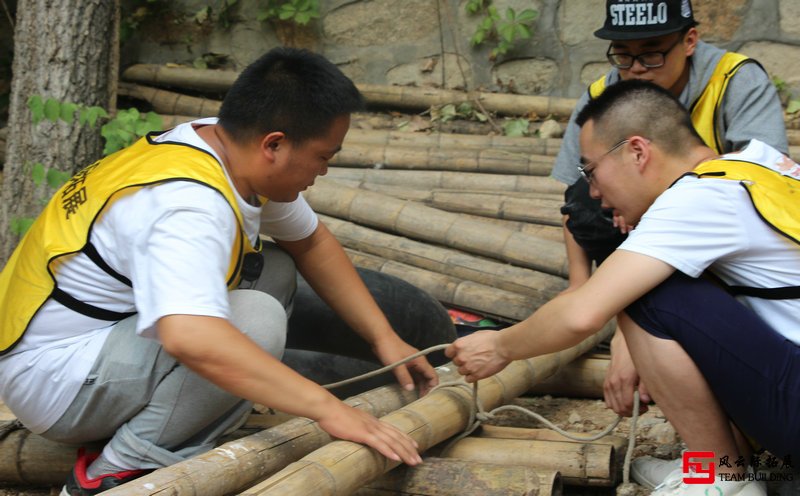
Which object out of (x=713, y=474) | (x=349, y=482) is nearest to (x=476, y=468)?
(x=349, y=482)

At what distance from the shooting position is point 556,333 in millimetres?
2373

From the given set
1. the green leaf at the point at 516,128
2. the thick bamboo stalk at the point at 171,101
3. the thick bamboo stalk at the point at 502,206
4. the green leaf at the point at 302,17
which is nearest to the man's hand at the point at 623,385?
the thick bamboo stalk at the point at 502,206

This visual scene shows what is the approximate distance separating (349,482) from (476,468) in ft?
1.29

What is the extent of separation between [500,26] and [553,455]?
4.05 m

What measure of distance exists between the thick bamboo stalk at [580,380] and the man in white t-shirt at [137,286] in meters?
1.23

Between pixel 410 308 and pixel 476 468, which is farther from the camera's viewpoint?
pixel 410 308

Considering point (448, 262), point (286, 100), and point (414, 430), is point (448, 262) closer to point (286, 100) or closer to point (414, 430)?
point (414, 430)

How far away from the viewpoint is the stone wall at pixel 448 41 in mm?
5863

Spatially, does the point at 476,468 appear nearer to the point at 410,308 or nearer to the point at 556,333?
the point at 556,333

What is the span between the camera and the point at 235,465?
2.24 meters

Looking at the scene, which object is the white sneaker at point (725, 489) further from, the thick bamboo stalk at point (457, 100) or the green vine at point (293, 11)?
the green vine at point (293, 11)

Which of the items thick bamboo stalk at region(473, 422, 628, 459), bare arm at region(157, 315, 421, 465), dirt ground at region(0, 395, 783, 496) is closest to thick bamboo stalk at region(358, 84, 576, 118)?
dirt ground at region(0, 395, 783, 496)

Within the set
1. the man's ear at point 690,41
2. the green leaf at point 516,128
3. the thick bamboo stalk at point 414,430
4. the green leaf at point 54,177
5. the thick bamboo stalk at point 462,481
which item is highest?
the man's ear at point 690,41

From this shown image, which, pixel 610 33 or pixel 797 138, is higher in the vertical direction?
pixel 610 33
